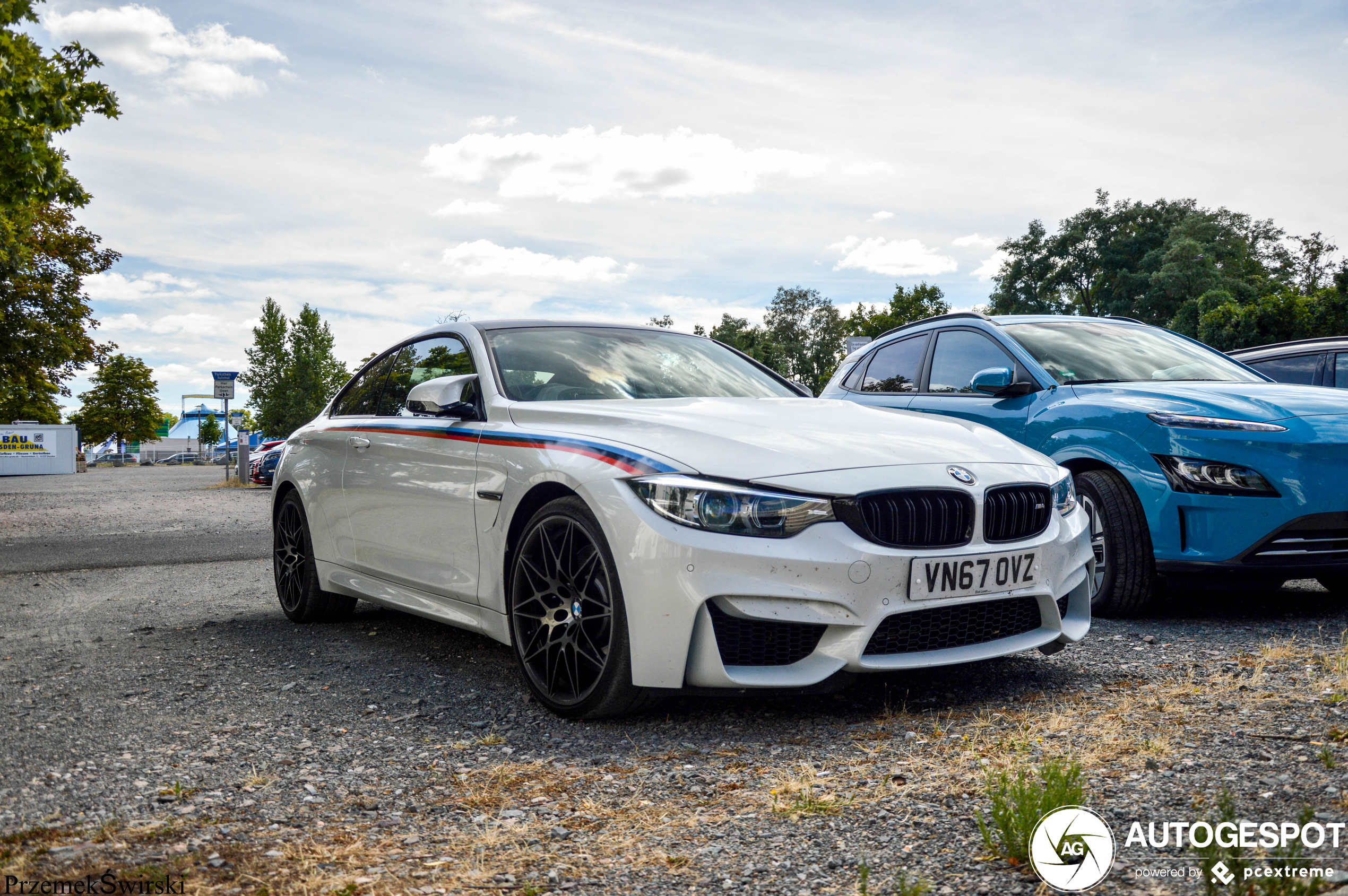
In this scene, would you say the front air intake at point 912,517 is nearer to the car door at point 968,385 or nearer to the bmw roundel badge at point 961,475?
the bmw roundel badge at point 961,475

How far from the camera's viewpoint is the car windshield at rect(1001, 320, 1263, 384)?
5.97 meters

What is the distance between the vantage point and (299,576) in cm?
606

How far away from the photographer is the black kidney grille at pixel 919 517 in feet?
11.3

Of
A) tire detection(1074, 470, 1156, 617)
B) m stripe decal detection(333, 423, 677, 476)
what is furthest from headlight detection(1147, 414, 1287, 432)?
m stripe decal detection(333, 423, 677, 476)

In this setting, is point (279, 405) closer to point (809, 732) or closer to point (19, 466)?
point (19, 466)

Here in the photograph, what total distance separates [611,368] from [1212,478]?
110 inches

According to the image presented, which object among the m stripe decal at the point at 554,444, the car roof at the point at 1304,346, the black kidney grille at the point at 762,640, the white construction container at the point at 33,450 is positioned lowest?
the white construction container at the point at 33,450

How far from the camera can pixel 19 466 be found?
139 ft

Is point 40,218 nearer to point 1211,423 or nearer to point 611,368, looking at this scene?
point 611,368

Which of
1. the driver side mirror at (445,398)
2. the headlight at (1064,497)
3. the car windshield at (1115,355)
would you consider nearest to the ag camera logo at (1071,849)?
the headlight at (1064,497)

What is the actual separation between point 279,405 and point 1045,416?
56.4 meters

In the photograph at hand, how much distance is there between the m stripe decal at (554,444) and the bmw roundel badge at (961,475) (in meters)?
0.95

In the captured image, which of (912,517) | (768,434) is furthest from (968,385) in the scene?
(912,517)

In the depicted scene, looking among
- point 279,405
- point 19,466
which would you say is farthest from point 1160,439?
point 279,405
